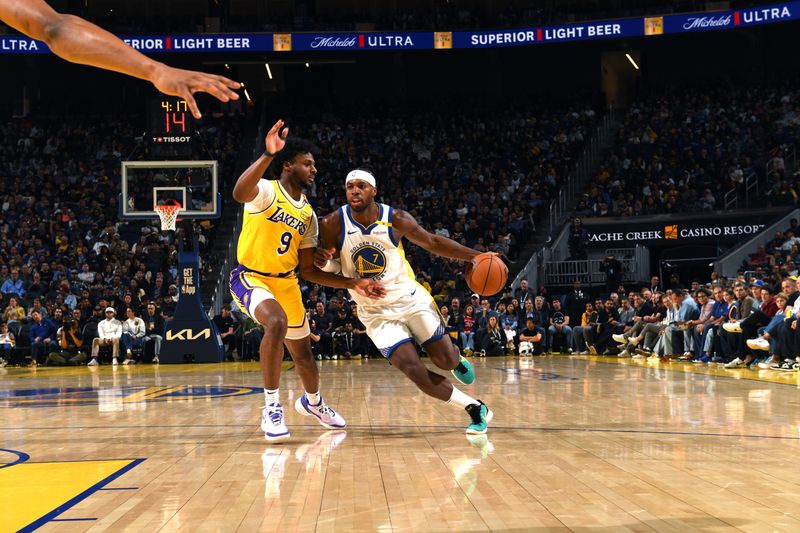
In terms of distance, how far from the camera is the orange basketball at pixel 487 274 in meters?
6.24

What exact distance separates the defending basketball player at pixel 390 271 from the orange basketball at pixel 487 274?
0.11m

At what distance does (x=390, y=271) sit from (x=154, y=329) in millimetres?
13196

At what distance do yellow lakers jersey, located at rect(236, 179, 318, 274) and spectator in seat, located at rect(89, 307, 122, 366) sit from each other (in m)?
12.5

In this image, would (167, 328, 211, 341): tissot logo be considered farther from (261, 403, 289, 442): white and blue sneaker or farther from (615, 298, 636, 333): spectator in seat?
(261, 403, 289, 442): white and blue sneaker

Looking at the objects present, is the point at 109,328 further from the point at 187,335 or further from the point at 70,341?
the point at 187,335

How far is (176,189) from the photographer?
57.0 feet

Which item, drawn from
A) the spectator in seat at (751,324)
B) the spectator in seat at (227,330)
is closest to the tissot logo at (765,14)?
the spectator in seat at (751,324)

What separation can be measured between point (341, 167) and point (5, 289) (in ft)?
33.0

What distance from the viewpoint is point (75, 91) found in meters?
31.5

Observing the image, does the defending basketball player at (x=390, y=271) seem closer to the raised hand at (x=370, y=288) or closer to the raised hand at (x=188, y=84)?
the raised hand at (x=370, y=288)

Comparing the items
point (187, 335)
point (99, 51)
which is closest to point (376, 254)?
point (99, 51)

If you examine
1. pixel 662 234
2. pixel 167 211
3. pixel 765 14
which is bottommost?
pixel 662 234

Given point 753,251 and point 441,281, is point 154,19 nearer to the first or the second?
point 441,281

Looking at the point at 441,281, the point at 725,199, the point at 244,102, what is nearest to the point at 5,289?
the point at 441,281
